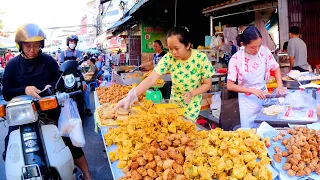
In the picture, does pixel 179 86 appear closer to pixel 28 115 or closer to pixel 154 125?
pixel 154 125

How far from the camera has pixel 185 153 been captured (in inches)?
74.4

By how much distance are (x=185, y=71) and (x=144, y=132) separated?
104 centimetres

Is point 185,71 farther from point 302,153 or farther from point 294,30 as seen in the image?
point 294,30

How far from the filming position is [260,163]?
177 cm

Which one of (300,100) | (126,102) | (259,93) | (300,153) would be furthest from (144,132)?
(300,100)

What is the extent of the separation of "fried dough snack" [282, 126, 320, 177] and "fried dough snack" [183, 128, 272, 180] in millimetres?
152

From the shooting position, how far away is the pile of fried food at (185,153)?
5.59 feet

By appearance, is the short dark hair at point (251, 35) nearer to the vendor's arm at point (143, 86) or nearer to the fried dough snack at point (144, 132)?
the vendor's arm at point (143, 86)

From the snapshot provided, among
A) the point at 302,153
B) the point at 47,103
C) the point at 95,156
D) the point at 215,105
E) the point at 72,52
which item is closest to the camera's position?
the point at 302,153

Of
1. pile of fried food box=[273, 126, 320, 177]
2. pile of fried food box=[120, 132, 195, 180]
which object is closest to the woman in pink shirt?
pile of fried food box=[273, 126, 320, 177]

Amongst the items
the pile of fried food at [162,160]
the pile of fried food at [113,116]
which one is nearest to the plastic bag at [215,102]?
the pile of fried food at [113,116]

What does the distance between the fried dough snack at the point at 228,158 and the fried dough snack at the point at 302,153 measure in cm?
15

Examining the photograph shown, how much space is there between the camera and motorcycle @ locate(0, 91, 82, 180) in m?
2.26

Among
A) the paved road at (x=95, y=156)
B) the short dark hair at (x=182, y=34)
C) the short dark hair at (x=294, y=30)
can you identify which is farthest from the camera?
the short dark hair at (x=294, y=30)
